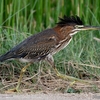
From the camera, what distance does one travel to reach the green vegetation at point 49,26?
859 centimetres

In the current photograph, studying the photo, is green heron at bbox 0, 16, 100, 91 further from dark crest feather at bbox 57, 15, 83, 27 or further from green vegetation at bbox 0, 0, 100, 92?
green vegetation at bbox 0, 0, 100, 92

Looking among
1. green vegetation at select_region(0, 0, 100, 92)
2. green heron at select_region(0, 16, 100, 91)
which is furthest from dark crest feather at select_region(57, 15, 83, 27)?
green vegetation at select_region(0, 0, 100, 92)

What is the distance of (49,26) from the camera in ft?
33.8

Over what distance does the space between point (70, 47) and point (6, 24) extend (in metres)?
1.58

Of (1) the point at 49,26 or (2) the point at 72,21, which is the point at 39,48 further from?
(1) the point at 49,26

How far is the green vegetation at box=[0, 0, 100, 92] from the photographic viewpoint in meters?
8.59

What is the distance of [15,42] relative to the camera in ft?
29.7

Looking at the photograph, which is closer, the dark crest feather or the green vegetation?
the dark crest feather

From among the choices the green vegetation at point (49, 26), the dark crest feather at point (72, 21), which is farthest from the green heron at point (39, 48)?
the green vegetation at point (49, 26)

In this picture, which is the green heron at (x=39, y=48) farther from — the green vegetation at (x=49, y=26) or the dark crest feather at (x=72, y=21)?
the green vegetation at (x=49, y=26)

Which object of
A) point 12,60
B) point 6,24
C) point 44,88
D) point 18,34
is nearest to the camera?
point 44,88

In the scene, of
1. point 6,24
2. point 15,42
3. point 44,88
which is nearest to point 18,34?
point 15,42

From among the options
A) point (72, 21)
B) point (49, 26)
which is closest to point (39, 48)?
point (72, 21)

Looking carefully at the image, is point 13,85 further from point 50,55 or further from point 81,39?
point 81,39
